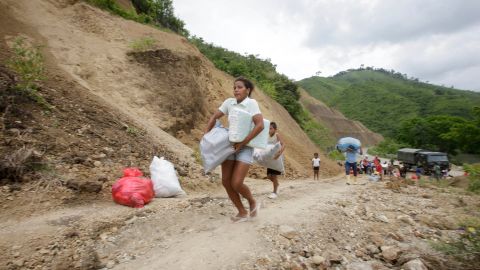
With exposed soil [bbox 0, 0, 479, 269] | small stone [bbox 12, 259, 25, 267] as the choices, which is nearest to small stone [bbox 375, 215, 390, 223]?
exposed soil [bbox 0, 0, 479, 269]

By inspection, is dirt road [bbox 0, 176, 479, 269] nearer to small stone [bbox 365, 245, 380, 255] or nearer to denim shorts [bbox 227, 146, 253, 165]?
small stone [bbox 365, 245, 380, 255]

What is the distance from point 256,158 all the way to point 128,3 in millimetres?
15462

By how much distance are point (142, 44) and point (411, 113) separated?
→ 3049 inches

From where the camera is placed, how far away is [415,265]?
3.19 m

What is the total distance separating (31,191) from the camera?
4.44 meters

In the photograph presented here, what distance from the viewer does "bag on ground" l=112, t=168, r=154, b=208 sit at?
4.61 metres

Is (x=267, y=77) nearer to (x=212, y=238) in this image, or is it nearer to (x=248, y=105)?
(x=248, y=105)

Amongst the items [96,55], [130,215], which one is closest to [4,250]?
[130,215]

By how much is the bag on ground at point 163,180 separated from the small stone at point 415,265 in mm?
3296

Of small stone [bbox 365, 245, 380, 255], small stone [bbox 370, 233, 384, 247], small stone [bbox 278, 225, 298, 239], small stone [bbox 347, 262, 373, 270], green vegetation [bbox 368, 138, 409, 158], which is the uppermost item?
green vegetation [bbox 368, 138, 409, 158]

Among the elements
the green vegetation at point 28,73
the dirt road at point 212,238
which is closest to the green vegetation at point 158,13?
the green vegetation at point 28,73

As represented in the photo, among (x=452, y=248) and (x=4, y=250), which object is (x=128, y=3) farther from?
(x=452, y=248)

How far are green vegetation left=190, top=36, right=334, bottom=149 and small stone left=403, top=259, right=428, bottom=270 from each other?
62.2 feet

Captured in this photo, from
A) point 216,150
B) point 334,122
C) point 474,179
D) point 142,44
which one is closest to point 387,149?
point 334,122
